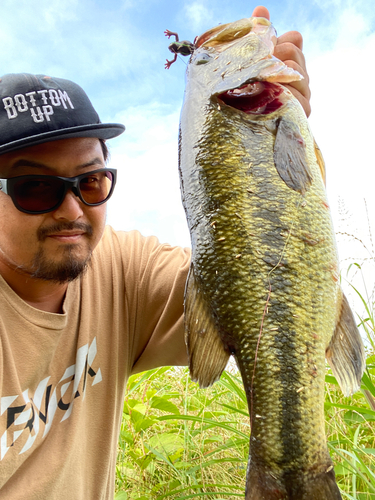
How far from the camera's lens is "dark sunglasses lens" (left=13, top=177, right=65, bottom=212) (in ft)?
6.14

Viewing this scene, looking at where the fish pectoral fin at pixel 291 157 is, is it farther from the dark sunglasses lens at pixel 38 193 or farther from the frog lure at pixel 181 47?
the dark sunglasses lens at pixel 38 193

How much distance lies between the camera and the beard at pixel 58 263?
198cm

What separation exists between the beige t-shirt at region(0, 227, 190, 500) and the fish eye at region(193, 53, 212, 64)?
0.93 m

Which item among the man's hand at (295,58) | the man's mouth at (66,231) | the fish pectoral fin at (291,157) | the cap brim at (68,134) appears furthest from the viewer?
the man's mouth at (66,231)

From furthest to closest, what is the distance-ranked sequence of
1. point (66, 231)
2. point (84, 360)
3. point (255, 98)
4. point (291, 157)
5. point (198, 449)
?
point (198, 449)
point (84, 360)
point (66, 231)
point (255, 98)
point (291, 157)

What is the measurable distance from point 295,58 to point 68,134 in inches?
41.8

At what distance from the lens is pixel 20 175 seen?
191cm

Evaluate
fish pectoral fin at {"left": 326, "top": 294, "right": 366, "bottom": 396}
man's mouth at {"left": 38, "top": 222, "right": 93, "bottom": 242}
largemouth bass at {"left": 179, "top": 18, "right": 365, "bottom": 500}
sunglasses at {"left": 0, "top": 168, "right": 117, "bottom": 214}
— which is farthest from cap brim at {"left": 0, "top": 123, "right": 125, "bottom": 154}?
fish pectoral fin at {"left": 326, "top": 294, "right": 366, "bottom": 396}

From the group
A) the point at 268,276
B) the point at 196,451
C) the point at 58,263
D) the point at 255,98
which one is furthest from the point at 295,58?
the point at 196,451

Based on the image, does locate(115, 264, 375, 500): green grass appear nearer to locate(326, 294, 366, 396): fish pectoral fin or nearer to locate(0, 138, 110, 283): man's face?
locate(326, 294, 366, 396): fish pectoral fin

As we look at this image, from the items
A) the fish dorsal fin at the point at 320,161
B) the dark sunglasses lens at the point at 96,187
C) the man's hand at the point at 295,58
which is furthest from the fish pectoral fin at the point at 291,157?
the dark sunglasses lens at the point at 96,187

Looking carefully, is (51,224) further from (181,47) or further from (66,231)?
(181,47)

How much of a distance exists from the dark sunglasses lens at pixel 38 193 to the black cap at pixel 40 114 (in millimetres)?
170

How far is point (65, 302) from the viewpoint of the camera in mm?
2121
